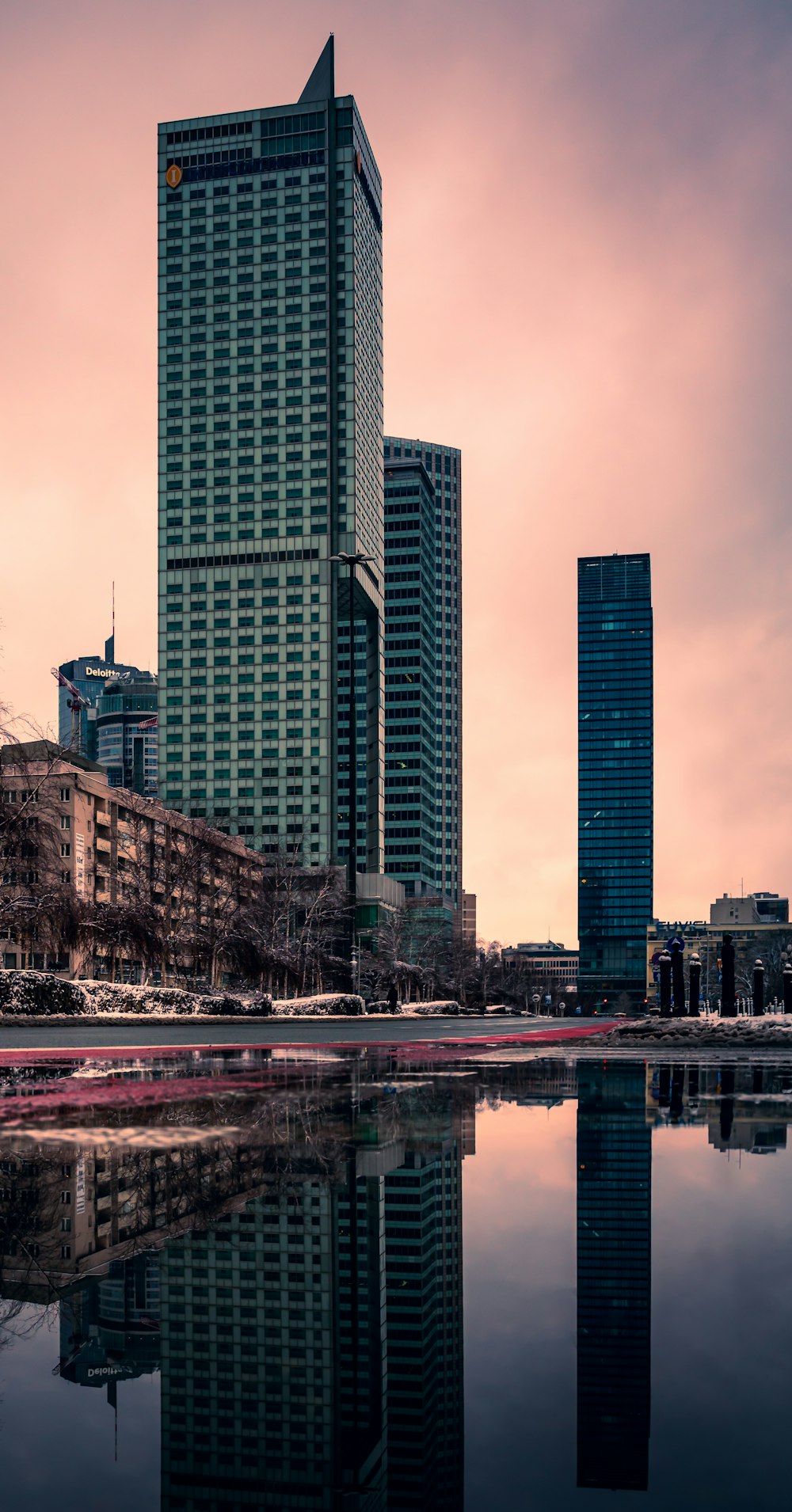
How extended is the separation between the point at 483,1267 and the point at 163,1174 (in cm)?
339

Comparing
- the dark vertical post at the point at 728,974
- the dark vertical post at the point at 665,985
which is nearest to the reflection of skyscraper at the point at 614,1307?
the dark vertical post at the point at 728,974

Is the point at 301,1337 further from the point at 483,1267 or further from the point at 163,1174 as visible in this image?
the point at 163,1174

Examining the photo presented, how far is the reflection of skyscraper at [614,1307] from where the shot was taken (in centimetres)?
417

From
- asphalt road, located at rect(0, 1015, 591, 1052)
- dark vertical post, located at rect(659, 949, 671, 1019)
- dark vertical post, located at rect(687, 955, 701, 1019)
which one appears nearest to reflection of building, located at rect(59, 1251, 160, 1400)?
asphalt road, located at rect(0, 1015, 591, 1052)

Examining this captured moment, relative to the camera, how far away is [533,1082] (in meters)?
17.8

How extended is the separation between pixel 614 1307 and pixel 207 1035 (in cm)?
3189

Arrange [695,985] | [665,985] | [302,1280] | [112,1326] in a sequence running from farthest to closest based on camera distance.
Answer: [665,985] < [695,985] < [302,1280] < [112,1326]

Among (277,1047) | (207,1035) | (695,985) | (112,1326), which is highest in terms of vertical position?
(112,1326)

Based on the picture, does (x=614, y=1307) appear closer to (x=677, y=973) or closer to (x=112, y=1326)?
Answer: (x=112, y=1326)

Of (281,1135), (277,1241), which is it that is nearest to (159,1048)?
(281,1135)

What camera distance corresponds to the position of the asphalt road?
31.1m

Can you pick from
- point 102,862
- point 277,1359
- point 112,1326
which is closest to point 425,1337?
point 277,1359

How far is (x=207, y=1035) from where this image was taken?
36.6 m

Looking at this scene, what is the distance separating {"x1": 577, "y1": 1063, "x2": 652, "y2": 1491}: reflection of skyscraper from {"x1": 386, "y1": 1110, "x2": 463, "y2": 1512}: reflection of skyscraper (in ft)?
1.50
